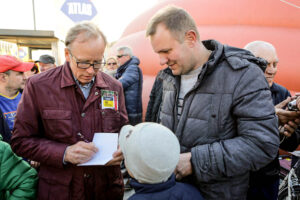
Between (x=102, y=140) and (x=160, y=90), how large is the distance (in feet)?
3.68

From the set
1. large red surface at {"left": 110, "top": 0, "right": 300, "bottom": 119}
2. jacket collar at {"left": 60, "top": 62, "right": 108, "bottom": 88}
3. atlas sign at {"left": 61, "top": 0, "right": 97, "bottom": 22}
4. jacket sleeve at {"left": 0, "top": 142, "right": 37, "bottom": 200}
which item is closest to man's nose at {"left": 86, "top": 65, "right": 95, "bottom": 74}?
jacket collar at {"left": 60, "top": 62, "right": 108, "bottom": 88}

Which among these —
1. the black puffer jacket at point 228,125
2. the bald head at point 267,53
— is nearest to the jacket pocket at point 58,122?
the black puffer jacket at point 228,125

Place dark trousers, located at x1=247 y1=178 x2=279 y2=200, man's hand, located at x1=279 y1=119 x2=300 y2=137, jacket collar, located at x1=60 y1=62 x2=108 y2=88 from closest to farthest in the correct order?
1. jacket collar, located at x1=60 y1=62 x2=108 y2=88
2. man's hand, located at x1=279 y1=119 x2=300 y2=137
3. dark trousers, located at x1=247 y1=178 x2=279 y2=200

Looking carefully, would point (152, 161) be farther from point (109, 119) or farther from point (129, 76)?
point (129, 76)

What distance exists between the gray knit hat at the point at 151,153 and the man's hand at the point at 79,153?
0.39m

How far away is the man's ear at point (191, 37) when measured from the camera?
1.41m

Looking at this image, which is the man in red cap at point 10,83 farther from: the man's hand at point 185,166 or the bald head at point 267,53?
the bald head at point 267,53

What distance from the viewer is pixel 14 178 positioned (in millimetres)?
1445

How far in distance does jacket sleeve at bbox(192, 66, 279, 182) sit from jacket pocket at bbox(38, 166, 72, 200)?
87 centimetres

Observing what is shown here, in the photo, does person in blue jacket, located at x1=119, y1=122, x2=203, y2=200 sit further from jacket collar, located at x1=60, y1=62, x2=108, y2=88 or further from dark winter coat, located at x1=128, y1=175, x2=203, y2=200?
jacket collar, located at x1=60, y1=62, x2=108, y2=88

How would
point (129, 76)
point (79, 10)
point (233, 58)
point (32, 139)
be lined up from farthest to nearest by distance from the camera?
point (79, 10)
point (129, 76)
point (32, 139)
point (233, 58)

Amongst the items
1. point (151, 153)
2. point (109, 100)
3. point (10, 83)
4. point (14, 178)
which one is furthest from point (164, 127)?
point (10, 83)

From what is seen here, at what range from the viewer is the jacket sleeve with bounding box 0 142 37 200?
4.67 feet

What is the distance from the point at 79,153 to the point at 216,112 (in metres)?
0.89
